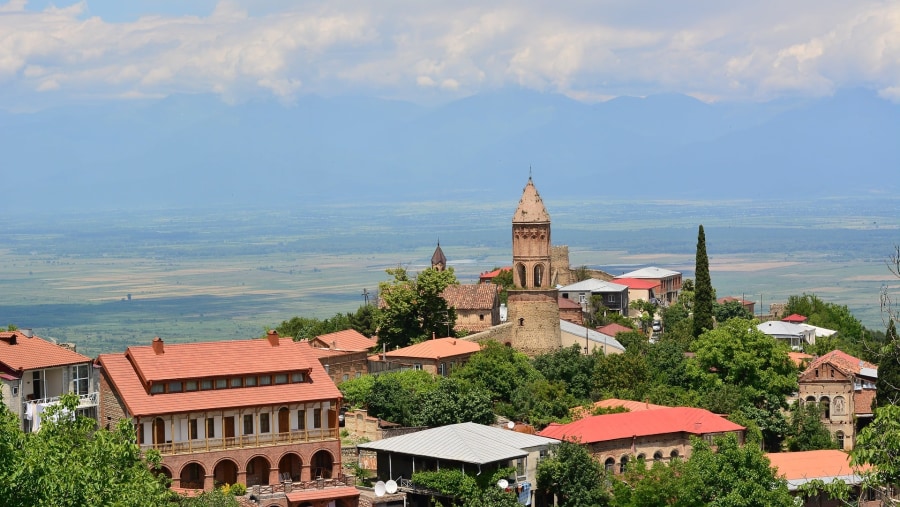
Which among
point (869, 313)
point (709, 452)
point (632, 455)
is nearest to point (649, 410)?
point (632, 455)

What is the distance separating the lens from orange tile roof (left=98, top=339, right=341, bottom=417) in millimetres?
47250

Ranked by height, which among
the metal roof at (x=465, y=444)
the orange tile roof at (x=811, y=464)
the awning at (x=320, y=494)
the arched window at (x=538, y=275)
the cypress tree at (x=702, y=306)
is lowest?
the orange tile roof at (x=811, y=464)

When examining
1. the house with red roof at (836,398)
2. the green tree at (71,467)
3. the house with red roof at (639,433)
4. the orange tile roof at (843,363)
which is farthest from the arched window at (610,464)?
the green tree at (71,467)

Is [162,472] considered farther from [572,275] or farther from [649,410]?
[572,275]

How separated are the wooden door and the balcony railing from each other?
146 millimetres

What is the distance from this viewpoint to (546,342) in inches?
2788

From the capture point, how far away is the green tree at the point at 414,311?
70.5 meters

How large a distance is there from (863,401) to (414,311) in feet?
65.7

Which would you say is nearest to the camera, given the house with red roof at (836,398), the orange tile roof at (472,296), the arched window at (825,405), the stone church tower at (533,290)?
the house with red roof at (836,398)

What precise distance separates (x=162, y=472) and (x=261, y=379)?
4.95 meters

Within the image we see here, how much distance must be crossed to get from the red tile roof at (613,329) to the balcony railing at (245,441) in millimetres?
34370

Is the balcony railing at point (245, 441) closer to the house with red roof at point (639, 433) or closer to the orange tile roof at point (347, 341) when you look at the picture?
the house with red roof at point (639, 433)

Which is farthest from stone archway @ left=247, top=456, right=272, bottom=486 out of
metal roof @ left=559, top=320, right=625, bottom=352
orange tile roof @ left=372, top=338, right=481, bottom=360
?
metal roof @ left=559, top=320, right=625, bottom=352

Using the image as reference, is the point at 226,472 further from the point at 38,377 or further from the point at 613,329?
the point at 613,329
